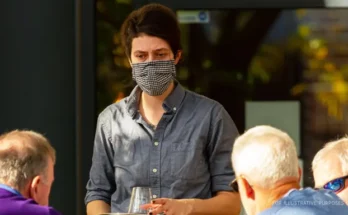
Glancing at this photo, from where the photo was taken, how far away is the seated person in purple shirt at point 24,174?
11.3ft

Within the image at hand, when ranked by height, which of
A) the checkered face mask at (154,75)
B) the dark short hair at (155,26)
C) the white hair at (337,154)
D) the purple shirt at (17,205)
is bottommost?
the purple shirt at (17,205)

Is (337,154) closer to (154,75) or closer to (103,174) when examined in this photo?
(154,75)

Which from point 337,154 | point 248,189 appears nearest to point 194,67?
point 337,154

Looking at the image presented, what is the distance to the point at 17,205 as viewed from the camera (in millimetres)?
3410

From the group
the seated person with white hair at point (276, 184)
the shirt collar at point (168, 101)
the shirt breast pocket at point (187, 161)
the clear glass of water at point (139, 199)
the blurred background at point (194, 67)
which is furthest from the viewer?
the blurred background at point (194, 67)

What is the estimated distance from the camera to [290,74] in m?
6.56

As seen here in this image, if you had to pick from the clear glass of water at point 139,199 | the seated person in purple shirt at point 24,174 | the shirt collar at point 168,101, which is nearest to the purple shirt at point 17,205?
the seated person in purple shirt at point 24,174

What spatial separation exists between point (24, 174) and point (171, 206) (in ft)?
2.05

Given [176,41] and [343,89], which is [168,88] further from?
[343,89]

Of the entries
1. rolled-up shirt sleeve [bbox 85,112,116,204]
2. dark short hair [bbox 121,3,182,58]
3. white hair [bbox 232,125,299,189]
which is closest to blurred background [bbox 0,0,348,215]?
rolled-up shirt sleeve [bbox 85,112,116,204]

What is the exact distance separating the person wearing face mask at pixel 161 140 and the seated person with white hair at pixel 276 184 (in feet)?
2.23

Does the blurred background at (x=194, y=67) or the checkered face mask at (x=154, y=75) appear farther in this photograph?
the blurred background at (x=194, y=67)

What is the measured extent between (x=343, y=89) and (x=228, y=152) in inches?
104

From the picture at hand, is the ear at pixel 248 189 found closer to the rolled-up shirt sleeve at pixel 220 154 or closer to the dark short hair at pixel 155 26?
the rolled-up shirt sleeve at pixel 220 154
